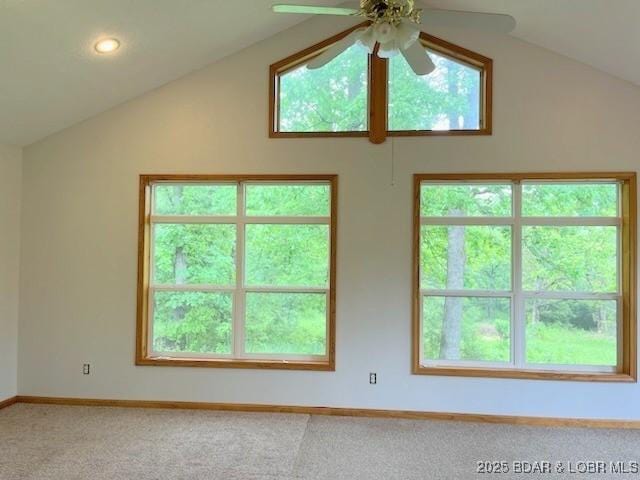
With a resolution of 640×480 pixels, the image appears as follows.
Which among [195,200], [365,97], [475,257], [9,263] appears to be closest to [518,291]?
[475,257]

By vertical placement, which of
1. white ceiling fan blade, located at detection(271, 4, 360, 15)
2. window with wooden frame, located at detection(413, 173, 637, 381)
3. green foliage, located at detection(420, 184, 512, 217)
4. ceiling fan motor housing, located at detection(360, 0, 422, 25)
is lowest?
window with wooden frame, located at detection(413, 173, 637, 381)

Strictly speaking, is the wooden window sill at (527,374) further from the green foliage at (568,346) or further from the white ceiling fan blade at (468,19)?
the white ceiling fan blade at (468,19)

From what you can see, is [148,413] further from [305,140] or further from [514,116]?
[514,116]

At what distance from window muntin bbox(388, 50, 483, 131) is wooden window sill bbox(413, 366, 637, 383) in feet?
7.37

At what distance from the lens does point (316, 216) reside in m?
4.13

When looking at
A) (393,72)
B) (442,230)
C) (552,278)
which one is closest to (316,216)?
(442,230)

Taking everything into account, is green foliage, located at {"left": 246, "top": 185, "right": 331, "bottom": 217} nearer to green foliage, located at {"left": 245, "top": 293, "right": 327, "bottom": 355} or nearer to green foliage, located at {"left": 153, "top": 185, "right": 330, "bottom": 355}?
green foliage, located at {"left": 153, "top": 185, "right": 330, "bottom": 355}

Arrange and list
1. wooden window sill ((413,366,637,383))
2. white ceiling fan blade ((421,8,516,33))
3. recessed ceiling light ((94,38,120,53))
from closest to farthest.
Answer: white ceiling fan blade ((421,8,516,33)), recessed ceiling light ((94,38,120,53)), wooden window sill ((413,366,637,383))

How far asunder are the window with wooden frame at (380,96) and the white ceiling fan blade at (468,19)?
1.72 m

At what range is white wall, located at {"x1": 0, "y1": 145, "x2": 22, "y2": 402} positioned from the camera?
4.07 metres

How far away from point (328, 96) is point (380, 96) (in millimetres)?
507

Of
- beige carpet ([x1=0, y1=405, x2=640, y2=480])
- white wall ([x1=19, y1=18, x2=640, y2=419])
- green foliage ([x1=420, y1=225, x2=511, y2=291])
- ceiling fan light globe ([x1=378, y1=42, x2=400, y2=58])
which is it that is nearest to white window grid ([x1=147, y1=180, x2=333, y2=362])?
white wall ([x1=19, y1=18, x2=640, y2=419])

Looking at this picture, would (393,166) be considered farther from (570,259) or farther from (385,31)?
(385,31)

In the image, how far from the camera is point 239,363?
4.11 m
